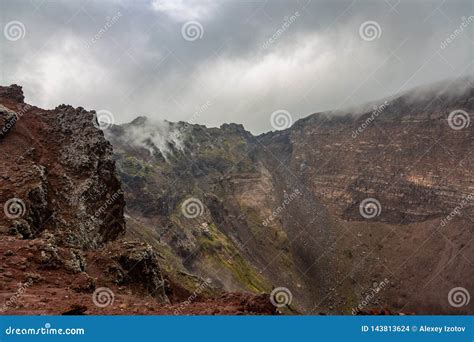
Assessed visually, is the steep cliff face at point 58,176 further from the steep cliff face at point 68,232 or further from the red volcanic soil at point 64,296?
the red volcanic soil at point 64,296

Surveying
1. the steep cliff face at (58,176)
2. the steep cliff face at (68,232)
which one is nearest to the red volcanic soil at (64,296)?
the steep cliff face at (68,232)

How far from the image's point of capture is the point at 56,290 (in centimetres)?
2020

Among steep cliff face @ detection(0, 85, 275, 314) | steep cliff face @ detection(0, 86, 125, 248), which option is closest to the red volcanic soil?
steep cliff face @ detection(0, 85, 275, 314)

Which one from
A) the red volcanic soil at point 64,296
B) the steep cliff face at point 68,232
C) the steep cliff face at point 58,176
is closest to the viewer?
the red volcanic soil at point 64,296

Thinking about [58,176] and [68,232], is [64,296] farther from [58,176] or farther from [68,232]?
[58,176]

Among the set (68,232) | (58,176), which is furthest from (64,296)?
(58,176)

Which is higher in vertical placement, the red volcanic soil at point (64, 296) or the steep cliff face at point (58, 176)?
the steep cliff face at point (58, 176)

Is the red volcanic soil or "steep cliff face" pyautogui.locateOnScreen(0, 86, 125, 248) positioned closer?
the red volcanic soil

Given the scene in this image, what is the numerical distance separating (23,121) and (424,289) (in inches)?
7672

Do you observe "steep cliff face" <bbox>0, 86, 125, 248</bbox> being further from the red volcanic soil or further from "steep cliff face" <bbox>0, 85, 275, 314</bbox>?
the red volcanic soil

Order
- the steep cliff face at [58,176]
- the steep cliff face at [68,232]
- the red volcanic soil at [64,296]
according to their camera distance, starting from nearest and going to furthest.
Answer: the red volcanic soil at [64,296] → the steep cliff face at [68,232] → the steep cliff face at [58,176]

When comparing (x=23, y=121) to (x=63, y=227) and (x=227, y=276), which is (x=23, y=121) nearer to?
(x=63, y=227)
